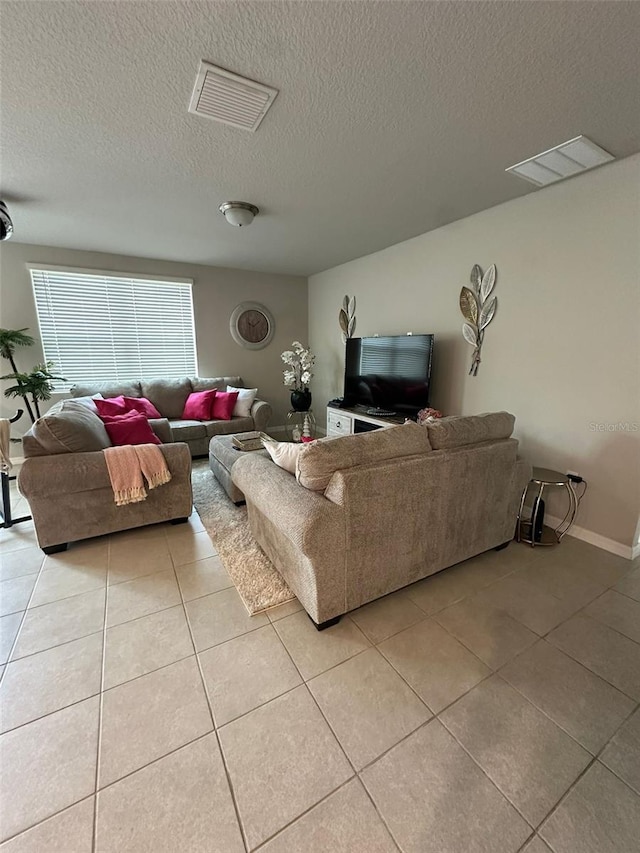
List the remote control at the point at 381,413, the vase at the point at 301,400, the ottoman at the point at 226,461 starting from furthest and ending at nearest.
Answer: the vase at the point at 301,400, the remote control at the point at 381,413, the ottoman at the point at 226,461

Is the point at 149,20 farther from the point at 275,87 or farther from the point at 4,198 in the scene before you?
A: the point at 4,198

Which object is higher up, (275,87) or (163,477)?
(275,87)

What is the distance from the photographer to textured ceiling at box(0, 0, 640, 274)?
1177 millimetres

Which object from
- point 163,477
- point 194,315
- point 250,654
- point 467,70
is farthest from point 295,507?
point 194,315

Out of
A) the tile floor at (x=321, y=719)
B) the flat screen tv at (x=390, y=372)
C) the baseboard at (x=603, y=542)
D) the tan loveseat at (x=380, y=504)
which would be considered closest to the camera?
the tile floor at (x=321, y=719)

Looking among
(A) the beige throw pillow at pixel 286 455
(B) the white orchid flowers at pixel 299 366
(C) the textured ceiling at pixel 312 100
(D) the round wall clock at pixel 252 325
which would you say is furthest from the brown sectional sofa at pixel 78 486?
(D) the round wall clock at pixel 252 325

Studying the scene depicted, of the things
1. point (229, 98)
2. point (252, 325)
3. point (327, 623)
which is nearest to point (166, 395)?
point (252, 325)

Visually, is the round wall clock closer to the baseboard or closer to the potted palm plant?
the potted palm plant

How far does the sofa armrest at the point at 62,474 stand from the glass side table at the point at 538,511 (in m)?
2.78

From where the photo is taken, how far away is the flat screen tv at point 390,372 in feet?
10.7

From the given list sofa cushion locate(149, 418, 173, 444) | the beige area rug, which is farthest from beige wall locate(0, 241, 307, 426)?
the beige area rug

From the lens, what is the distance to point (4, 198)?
2.52 m

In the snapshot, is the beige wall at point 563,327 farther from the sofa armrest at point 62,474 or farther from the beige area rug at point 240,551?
the sofa armrest at point 62,474

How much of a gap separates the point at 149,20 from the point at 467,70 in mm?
1189
